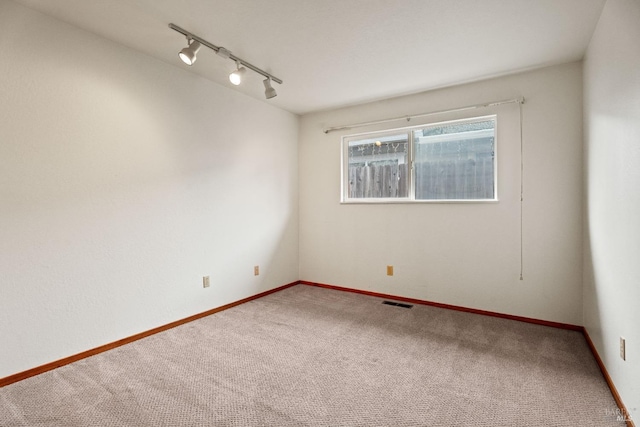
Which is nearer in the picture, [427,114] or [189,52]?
[189,52]

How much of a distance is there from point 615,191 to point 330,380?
208 centimetres

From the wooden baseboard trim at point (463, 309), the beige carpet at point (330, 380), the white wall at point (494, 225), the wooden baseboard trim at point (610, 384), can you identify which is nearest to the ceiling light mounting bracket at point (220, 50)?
the white wall at point (494, 225)

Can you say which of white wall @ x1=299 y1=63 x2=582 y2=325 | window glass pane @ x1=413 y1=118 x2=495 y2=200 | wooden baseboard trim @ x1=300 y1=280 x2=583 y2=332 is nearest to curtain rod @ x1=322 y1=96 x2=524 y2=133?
white wall @ x1=299 y1=63 x2=582 y2=325

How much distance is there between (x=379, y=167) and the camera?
4.02 meters

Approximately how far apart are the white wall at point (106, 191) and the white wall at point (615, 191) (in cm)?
321

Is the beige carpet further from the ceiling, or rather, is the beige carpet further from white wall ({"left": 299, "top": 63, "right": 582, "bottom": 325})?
the ceiling

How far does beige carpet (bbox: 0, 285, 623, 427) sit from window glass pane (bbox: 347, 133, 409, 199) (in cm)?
169

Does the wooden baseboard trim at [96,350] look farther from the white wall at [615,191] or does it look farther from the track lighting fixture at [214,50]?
the white wall at [615,191]

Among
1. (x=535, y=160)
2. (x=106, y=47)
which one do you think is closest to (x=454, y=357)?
(x=535, y=160)

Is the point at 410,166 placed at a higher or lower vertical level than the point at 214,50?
lower

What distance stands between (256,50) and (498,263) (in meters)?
3.08

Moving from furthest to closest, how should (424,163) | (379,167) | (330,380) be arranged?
(379,167)
(424,163)
(330,380)

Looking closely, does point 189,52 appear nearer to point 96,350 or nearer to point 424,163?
point 96,350

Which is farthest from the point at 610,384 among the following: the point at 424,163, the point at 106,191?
the point at 106,191
